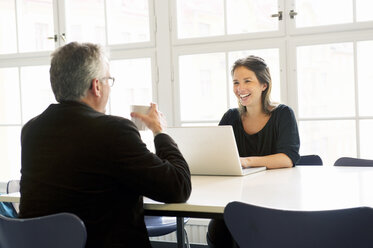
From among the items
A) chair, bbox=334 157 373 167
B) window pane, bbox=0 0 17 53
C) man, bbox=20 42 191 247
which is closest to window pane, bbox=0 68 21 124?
window pane, bbox=0 0 17 53

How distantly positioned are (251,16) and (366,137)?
3.96ft

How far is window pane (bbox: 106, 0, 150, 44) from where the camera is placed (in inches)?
148

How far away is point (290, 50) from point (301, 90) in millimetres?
301

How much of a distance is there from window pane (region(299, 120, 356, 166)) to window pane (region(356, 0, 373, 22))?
72cm

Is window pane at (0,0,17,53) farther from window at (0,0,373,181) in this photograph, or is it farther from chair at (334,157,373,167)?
chair at (334,157,373,167)

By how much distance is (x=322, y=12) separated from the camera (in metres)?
3.24

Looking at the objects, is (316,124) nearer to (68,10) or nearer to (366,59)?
(366,59)

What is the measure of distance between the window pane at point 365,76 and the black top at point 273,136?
86 cm

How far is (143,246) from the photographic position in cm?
161

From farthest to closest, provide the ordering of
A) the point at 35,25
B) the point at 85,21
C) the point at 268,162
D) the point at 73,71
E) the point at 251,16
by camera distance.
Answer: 1. the point at 35,25
2. the point at 85,21
3. the point at 251,16
4. the point at 268,162
5. the point at 73,71

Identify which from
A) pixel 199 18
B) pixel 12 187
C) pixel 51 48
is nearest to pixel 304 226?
pixel 12 187

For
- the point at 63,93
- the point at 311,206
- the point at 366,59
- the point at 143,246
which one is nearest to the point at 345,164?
the point at 366,59

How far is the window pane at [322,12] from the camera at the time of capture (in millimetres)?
3186

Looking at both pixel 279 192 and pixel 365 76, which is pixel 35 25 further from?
pixel 279 192
